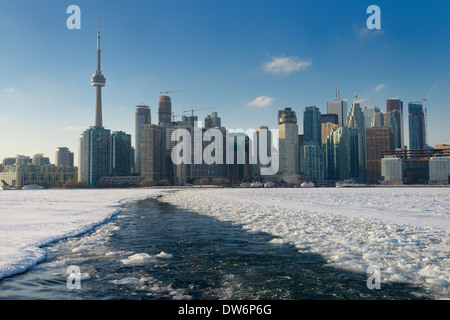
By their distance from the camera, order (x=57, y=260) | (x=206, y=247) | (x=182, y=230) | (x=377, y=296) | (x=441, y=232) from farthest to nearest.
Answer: (x=182, y=230) → (x=441, y=232) → (x=206, y=247) → (x=57, y=260) → (x=377, y=296)

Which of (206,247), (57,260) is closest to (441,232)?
(206,247)

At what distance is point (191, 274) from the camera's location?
12.4m

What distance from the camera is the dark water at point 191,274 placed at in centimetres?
1038

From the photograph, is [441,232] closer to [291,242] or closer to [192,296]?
[291,242]

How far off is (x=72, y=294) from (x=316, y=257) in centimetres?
997

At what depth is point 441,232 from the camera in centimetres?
1992

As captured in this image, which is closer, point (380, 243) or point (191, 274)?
point (191, 274)

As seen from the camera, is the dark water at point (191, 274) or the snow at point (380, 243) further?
the snow at point (380, 243)

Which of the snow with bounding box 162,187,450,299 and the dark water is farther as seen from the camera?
the snow with bounding box 162,187,450,299

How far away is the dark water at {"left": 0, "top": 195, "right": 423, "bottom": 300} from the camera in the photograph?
10375mm

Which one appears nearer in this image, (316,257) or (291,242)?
(316,257)
